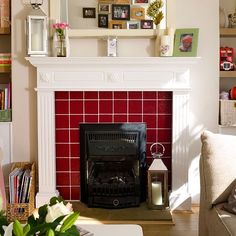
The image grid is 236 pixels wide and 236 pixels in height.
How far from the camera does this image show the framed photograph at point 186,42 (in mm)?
3834

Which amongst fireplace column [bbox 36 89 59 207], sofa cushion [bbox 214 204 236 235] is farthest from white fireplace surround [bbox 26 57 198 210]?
sofa cushion [bbox 214 204 236 235]

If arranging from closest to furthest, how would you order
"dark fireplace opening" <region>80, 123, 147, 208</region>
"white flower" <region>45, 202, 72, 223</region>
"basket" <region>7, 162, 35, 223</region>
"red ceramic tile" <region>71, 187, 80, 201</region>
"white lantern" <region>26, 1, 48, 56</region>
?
"white flower" <region>45, 202, 72, 223</region>, "basket" <region>7, 162, 35, 223</region>, "white lantern" <region>26, 1, 48, 56</region>, "dark fireplace opening" <region>80, 123, 147, 208</region>, "red ceramic tile" <region>71, 187, 80, 201</region>

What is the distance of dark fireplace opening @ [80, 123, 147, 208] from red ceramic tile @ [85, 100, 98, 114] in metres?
0.12

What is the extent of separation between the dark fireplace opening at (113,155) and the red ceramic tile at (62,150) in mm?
135

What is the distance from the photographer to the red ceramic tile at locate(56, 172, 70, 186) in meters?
4.00

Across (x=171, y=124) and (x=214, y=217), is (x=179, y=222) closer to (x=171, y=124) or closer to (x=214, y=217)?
(x=171, y=124)

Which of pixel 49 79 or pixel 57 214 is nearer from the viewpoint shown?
pixel 57 214

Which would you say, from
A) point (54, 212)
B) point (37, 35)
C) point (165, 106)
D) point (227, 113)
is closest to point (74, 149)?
point (165, 106)

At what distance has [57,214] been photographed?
52.1 inches

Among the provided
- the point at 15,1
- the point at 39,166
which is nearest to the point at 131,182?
the point at 39,166

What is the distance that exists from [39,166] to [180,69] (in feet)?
4.90

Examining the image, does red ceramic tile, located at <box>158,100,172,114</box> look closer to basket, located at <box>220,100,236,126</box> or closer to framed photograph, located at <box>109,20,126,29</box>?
basket, located at <box>220,100,236,126</box>

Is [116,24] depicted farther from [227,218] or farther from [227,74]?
[227,218]

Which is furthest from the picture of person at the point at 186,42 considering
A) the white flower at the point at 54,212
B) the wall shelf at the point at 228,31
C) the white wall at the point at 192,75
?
the white flower at the point at 54,212
